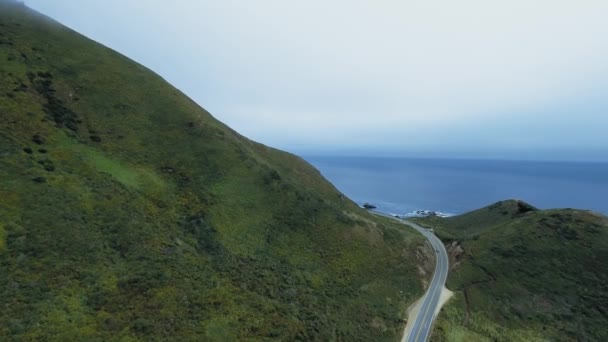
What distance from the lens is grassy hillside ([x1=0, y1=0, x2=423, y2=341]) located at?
27.0m

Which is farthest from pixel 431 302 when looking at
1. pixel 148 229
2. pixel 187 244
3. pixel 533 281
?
pixel 148 229

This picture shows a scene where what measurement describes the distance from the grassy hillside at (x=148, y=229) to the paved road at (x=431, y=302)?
231 centimetres

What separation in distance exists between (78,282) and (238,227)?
21316mm

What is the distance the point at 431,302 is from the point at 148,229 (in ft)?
134

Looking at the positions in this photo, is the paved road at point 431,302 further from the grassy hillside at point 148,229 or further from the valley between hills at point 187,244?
the grassy hillside at point 148,229

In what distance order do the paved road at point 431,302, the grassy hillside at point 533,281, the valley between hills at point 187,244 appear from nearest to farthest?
1. the valley between hills at point 187,244
2. the paved road at point 431,302
3. the grassy hillside at point 533,281

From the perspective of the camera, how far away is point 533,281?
5194cm

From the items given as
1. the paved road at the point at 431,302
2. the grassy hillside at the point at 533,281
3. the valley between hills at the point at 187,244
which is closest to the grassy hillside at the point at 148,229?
the valley between hills at the point at 187,244

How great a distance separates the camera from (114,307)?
26.7 meters

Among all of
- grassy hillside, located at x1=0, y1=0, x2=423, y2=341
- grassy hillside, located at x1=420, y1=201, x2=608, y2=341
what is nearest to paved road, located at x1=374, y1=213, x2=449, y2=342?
grassy hillside, located at x1=420, y1=201, x2=608, y2=341

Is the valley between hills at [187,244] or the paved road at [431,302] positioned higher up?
the valley between hills at [187,244]

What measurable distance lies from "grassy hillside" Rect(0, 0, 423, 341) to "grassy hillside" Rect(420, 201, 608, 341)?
890 cm

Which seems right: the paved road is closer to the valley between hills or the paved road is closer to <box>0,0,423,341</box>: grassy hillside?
the valley between hills

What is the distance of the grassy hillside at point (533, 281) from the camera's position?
144 ft
